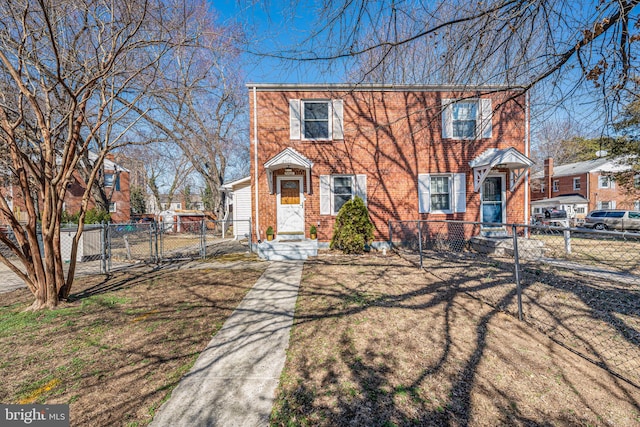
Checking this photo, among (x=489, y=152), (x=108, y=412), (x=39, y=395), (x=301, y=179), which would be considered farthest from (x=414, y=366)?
(x=489, y=152)

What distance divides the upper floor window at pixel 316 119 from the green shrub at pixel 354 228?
108 inches

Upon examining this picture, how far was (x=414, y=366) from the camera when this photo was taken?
2.69 meters

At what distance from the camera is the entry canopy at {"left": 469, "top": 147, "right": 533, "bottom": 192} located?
29.3 ft

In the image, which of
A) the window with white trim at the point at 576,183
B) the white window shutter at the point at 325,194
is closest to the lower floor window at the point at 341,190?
the white window shutter at the point at 325,194

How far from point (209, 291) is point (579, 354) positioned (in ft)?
18.1

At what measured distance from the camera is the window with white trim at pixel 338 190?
31.4 feet

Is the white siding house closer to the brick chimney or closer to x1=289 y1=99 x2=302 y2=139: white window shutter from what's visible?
x1=289 y1=99 x2=302 y2=139: white window shutter

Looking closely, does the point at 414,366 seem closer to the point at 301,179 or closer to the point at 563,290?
the point at 563,290

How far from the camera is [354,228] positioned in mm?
8406

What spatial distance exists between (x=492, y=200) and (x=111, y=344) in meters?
11.3

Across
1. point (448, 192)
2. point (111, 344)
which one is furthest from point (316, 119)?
point (111, 344)

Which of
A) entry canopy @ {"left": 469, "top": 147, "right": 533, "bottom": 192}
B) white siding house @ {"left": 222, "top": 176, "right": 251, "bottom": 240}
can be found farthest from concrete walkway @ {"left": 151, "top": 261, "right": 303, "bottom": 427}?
white siding house @ {"left": 222, "top": 176, "right": 251, "bottom": 240}

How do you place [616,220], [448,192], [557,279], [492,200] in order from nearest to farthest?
[557,279]
[448,192]
[492,200]
[616,220]

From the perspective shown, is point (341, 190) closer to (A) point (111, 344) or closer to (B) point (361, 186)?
(B) point (361, 186)
